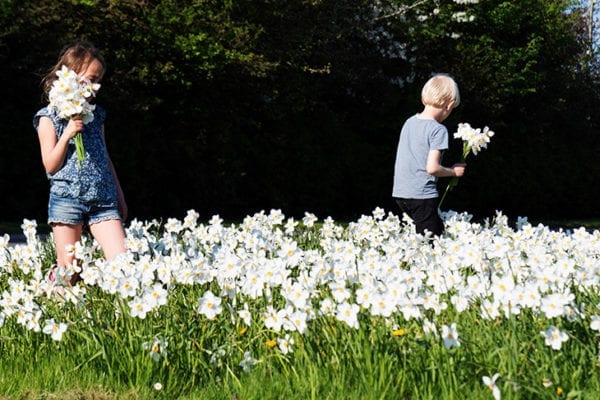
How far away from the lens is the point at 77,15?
14.5 metres

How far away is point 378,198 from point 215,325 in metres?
14.6

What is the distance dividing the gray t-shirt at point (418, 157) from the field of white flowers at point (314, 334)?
168cm

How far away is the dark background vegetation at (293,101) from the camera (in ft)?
46.0

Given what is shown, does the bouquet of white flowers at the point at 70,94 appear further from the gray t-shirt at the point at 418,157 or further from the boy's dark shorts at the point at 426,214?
the boy's dark shorts at the point at 426,214

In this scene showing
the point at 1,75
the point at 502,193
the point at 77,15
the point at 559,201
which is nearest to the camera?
the point at 1,75

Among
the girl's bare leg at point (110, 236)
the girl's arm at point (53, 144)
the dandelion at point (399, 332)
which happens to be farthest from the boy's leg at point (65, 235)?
the dandelion at point (399, 332)

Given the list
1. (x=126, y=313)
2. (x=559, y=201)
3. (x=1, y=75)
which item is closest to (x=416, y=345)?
(x=126, y=313)

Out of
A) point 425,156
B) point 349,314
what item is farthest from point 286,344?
point 425,156

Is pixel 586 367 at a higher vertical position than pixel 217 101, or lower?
lower

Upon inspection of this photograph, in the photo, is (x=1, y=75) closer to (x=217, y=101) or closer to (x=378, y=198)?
(x=217, y=101)

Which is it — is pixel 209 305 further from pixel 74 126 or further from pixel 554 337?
pixel 74 126

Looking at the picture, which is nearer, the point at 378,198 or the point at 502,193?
the point at 378,198

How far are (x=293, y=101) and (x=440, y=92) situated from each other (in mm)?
10490

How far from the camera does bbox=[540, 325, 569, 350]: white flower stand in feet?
10.5
